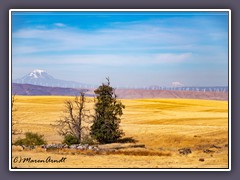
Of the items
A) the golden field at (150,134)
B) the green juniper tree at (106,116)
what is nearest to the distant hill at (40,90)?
the golden field at (150,134)

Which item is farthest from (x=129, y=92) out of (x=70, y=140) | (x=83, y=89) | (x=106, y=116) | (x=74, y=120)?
(x=70, y=140)

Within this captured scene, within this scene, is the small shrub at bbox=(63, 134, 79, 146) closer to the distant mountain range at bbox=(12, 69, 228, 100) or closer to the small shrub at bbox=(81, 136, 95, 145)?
the small shrub at bbox=(81, 136, 95, 145)

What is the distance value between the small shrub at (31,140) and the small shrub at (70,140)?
0.41 meters

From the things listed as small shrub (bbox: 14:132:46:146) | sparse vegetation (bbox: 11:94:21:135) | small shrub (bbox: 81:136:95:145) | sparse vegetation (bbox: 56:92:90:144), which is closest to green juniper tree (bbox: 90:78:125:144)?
small shrub (bbox: 81:136:95:145)

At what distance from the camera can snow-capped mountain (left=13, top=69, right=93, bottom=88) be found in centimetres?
1502

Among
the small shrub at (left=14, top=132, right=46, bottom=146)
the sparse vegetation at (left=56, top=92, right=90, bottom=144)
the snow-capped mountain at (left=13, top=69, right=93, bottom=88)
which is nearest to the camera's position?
the snow-capped mountain at (left=13, top=69, right=93, bottom=88)

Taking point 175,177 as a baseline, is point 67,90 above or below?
above

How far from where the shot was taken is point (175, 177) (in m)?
15.1

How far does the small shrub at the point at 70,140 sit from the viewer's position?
50.0 ft

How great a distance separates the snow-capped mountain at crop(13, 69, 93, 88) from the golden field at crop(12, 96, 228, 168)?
287mm

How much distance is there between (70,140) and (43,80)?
1.24 meters
